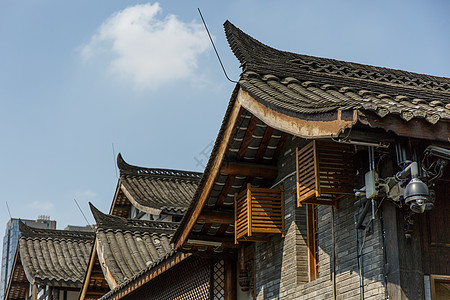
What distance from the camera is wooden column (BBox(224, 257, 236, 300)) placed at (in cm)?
1344

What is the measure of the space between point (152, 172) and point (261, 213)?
19872 mm

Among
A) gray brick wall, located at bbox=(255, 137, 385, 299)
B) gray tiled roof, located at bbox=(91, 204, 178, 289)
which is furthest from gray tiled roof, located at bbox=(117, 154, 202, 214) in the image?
gray brick wall, located at bbox=(255, 137, 385, 299)

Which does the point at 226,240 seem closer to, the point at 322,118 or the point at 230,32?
the point at 230,32

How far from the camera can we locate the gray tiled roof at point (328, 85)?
8336 mm

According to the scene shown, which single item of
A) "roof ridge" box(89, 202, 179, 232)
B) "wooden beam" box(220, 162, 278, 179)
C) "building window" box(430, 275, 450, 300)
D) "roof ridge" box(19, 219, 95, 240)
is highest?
"roof ridge" box(19, 219, 95, 240)

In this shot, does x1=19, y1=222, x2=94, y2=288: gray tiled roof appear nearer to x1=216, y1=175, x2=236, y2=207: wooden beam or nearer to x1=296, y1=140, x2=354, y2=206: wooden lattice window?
x1=216, y1=175, x2=236, y2=207: wooden beam

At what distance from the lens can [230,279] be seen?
13523 millimetres

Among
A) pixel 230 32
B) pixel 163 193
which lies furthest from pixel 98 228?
pixel 230 32

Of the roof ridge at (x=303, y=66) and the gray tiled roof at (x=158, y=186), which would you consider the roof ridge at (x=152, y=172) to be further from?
the roof ridge at (x=303, y=66)

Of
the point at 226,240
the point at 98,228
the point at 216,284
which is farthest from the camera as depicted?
the point at 98,228

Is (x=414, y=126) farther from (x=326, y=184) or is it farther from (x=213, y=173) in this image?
(x=213, y=173)

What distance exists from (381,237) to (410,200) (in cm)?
99

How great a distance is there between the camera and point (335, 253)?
9.68 metres

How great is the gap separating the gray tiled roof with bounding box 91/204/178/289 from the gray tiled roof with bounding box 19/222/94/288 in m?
4.09
